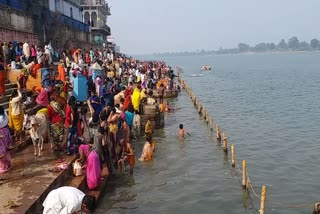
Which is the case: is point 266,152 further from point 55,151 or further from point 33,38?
point 33,38

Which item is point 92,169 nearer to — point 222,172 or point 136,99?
point 222,172

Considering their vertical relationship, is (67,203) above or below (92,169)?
above

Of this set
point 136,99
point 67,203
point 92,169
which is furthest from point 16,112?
point 136,99

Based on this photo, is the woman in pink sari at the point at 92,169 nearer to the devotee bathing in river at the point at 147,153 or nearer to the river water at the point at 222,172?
the river water at the point at 222,172

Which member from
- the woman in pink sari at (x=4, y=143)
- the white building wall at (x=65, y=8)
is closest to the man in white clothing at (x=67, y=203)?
the woman in pink sari at (x=4, y=143)

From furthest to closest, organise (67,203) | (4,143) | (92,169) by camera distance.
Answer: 1. (92,169)
2. (4,143)
3. (67,203)

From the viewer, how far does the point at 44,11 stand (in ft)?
108

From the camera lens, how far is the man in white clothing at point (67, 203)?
18.4ft

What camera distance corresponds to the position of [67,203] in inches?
222

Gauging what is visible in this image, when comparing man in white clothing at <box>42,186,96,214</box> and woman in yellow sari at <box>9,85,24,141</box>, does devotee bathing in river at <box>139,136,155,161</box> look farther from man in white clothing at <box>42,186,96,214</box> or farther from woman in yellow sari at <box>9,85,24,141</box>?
man in white clothing at <box>42,186,96,214</box>

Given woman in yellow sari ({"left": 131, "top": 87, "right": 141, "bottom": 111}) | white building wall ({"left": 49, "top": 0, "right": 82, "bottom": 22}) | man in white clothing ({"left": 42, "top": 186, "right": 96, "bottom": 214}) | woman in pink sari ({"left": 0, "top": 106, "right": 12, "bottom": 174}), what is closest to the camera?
man in white clothing ({"left": 42, "top": 186, "right": 96, "bottom": 214})

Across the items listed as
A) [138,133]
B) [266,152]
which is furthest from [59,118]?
[266,152]

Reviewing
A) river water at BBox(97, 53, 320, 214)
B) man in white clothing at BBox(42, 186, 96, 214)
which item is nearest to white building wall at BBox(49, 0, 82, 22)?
river water at BBox(97, 53, 320, 214)

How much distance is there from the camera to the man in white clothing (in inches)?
221
